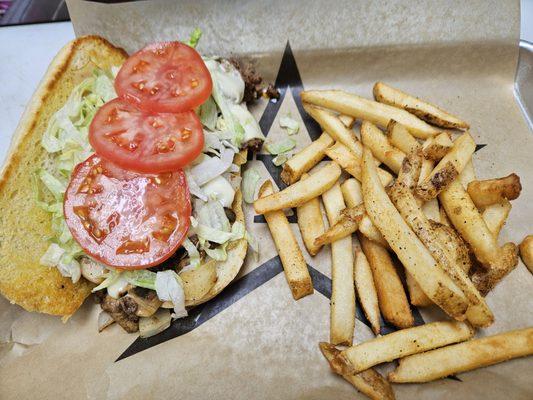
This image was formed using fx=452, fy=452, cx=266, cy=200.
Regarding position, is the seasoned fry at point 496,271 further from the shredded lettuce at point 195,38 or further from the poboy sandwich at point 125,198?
the shredded lettuce at point 195,38

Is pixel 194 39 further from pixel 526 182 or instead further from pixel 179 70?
pixel 526 182

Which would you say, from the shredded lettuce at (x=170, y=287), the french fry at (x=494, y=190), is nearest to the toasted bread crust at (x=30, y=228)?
the shredded lettuce at (x=170, y=287)

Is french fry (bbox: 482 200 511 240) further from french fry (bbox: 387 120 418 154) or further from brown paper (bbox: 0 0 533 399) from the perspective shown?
french fry (bbox: 387 120 418 154)

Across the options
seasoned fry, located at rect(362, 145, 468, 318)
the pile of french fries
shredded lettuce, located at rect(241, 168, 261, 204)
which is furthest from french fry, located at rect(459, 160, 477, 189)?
shredded lettuce, located at rect(241, 168, 261, 204)

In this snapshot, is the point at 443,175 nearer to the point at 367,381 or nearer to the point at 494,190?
the point at 494,190

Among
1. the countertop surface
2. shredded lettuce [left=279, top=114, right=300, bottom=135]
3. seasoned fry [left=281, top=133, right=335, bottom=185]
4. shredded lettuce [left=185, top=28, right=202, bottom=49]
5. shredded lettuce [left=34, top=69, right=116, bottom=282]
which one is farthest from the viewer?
the countertop surface

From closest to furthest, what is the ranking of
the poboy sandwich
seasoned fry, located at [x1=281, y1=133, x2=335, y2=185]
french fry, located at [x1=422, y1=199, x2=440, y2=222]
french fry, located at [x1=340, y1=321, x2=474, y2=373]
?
1. french fry, located at [x1=340, y1=321, x2=474, y2=373]
2. the poboy sandwich
3. french fry, located at [x1=422, y1=199, x2=440, y2=222]
4. seasoned fry, located at [x1=281, y1=133, x2=335, y2=185]
